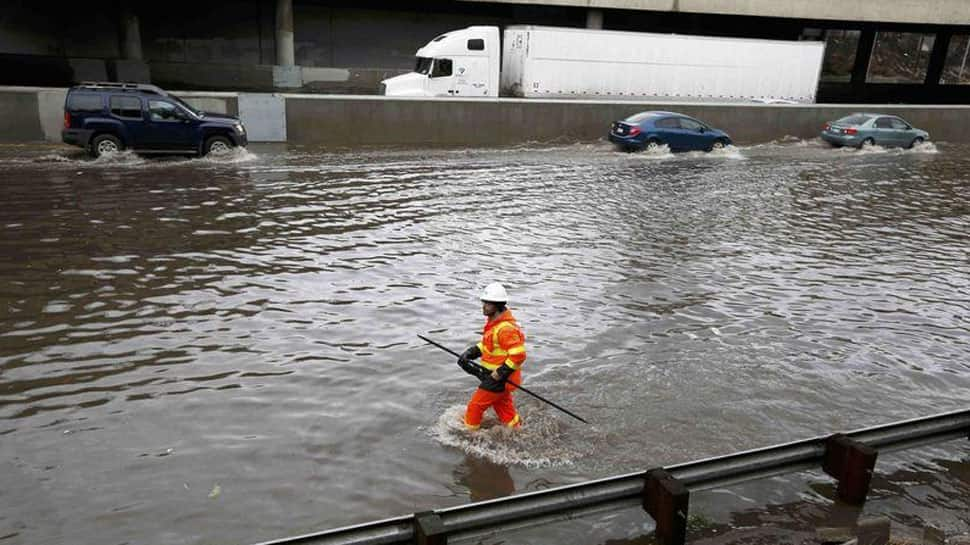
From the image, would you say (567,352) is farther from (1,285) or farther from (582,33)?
(582,33)

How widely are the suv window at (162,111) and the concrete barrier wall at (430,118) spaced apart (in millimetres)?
3315

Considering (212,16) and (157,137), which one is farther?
(212,16)

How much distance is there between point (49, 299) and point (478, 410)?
6001mm

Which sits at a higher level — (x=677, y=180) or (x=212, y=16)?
(x=212, y=16)

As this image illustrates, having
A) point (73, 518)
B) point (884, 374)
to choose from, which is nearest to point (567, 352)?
point (884, 374)

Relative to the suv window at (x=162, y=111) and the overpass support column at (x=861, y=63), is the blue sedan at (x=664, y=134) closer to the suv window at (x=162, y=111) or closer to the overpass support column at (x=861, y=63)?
the suv window at (x=162, y=111)

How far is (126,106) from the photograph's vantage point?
17828mm

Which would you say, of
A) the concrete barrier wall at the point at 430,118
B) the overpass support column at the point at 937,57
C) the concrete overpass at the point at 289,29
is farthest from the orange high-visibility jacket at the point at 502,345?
the overpass support column at the point at 937,57

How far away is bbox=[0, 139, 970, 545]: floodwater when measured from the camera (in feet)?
19.3

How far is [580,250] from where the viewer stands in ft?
41.7

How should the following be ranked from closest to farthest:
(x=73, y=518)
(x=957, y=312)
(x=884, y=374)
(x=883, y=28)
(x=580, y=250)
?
(x=73, y=518)
(x=884, y=374)
(x=957, y=312)
(x=580, y=250)
(x=883, y=28)

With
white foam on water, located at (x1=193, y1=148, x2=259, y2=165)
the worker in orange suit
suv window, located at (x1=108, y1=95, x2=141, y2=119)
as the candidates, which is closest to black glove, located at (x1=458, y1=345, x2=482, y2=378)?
the worker in orange suit

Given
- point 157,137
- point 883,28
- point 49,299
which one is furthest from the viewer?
point 883,28

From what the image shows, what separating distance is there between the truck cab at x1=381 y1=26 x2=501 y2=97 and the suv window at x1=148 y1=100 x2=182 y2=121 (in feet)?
28.3
